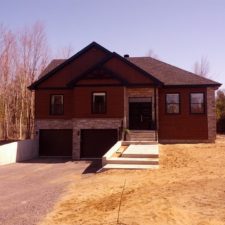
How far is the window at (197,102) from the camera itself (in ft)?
82.2

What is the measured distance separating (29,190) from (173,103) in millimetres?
16361

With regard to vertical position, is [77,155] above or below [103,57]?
below

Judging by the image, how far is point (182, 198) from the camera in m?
9.30

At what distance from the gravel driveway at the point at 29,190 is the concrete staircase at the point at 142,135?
683 cm

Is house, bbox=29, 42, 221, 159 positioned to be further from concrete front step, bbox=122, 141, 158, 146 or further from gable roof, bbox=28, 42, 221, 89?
concrete front step, bbox=122, 141, 158, 146

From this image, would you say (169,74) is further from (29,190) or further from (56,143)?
(29,190)

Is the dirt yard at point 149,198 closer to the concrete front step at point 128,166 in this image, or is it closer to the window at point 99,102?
the concrete front step at point 128,166

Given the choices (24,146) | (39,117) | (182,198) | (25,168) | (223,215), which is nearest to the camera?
(223,215)

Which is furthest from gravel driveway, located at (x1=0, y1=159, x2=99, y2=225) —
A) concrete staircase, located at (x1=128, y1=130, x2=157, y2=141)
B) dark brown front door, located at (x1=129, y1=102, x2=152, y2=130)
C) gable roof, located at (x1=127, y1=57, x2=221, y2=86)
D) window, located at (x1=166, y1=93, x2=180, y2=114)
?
gable roof, located at (x1=127, y1=57, x2=221, y2=86)

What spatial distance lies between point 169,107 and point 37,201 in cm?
1735

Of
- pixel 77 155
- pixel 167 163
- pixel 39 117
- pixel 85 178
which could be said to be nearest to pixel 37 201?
pixel 85 178

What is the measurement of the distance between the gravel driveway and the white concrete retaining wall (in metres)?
1.16

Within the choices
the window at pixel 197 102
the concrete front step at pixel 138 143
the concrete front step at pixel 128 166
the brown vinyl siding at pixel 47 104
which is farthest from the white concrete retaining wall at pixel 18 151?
the window at pixel 197 102

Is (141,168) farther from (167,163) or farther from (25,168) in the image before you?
(25,168)
